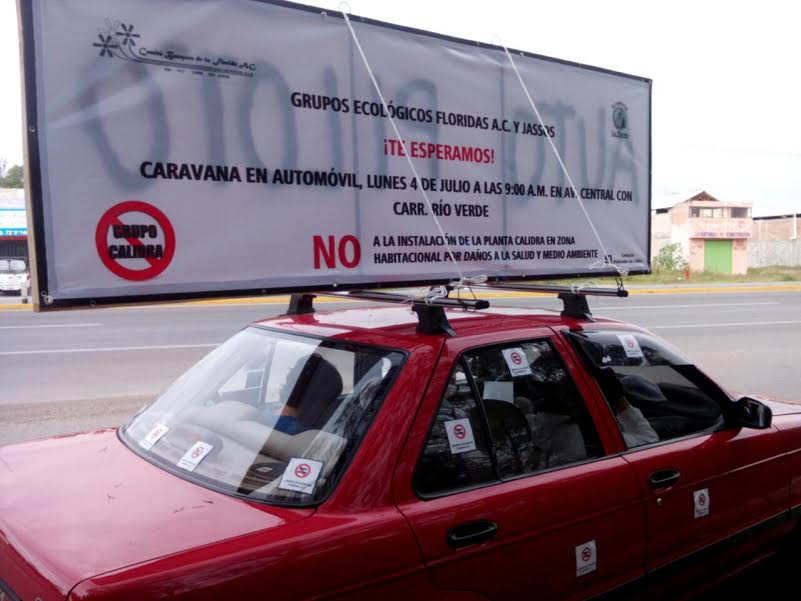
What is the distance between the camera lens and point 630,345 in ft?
10.5

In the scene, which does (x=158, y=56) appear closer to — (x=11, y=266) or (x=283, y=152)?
(x=283, y=152)

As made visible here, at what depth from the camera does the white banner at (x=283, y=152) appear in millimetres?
2367

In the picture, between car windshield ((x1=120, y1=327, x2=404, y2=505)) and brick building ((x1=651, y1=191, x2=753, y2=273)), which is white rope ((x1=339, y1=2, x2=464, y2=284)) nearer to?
car windshield ((x1=120, y1=327, x2=404, y2=505))

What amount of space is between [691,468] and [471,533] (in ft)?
3.99

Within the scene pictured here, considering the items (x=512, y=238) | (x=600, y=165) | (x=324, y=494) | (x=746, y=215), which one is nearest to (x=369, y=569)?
(x=324, y=494)

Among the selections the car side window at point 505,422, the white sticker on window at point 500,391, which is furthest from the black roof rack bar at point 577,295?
the white sticker on window at point 500,391

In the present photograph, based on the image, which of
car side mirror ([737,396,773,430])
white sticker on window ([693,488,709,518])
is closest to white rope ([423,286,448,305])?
white sticker on window ([693,488,709,518])

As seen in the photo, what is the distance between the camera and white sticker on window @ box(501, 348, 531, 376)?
2.70m

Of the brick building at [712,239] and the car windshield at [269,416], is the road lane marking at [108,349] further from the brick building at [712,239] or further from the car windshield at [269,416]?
the brick building at [712,239]

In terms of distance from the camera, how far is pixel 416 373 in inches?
93.5

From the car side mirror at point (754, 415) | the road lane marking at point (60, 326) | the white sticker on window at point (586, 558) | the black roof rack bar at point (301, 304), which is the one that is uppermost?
the black roof rack bar at point (301, 304)

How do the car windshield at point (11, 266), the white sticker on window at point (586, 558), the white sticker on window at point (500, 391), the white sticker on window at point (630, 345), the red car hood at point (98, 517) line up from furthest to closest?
the car windshield at point (11, 266), the white sticker on window at point (630, 345), the white sticker on window at point (500, 391), the white sticker on window at point (586, 558), the red car hood at point (98, 517)

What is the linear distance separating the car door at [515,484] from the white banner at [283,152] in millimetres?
734

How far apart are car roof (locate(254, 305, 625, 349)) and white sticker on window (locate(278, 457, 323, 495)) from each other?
516mm
